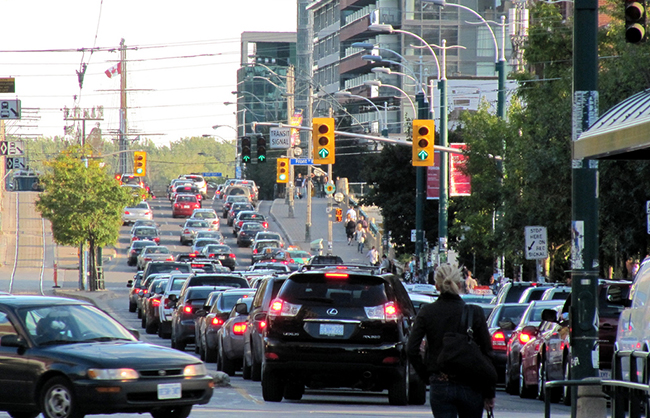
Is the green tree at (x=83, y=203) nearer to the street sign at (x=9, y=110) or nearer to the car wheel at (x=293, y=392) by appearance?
the street sign at (x=9, y=110)

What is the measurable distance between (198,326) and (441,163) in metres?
17.9

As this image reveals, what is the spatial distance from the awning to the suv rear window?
3649mm

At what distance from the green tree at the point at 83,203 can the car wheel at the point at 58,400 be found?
4539cm

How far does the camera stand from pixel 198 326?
25031mm

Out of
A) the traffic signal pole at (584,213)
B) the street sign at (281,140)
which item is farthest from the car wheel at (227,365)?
the street sign at (281,140)

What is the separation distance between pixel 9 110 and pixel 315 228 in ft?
149

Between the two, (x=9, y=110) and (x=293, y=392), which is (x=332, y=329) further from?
(x=9, y=110)

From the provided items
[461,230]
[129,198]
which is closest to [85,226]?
[129,198]

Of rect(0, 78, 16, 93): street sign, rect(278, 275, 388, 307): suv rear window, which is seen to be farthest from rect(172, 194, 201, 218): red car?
rect(278, 275, 388, 307): suv rear window

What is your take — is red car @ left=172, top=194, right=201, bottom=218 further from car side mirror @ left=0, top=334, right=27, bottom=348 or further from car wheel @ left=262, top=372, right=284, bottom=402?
car side mirror @ left=0, top=334, right=27, bottom=348

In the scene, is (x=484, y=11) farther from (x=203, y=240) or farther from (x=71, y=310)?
(x=71, y=310)

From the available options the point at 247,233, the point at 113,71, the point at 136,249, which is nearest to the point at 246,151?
the point at 136,249

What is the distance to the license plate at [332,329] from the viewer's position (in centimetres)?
1502

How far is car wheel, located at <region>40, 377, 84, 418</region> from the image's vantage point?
38.9ft
